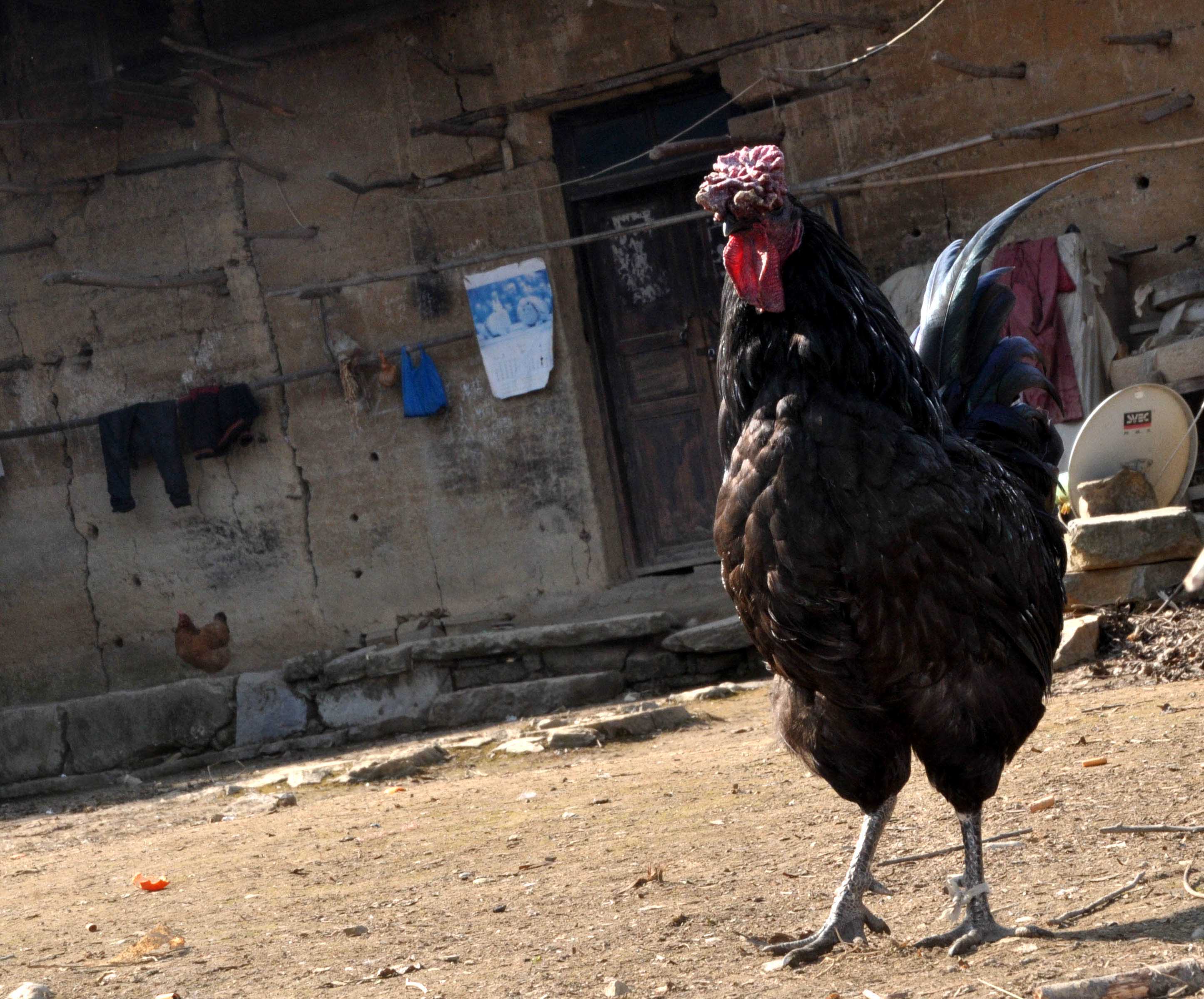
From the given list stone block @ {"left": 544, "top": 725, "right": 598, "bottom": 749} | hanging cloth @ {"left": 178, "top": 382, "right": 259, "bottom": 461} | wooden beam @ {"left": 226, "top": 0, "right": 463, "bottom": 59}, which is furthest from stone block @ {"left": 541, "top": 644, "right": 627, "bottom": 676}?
wooden beam @ {"left": 226, "top": 0, "right": 463, "bottom": 59}

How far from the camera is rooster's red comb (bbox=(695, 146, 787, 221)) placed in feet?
10.6

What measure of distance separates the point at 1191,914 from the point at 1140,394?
5395 mm

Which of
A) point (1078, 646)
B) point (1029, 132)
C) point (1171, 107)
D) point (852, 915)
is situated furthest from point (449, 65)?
point (852, 915)

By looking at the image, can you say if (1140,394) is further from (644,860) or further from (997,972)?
(997,972)

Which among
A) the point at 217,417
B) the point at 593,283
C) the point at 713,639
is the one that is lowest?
the point at 713,639

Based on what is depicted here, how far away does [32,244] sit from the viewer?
1173cm

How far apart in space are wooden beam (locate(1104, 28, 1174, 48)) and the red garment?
146 centimetres

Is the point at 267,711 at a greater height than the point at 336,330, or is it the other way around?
the point at 336,330

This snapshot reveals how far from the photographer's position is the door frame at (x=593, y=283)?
34.8ft

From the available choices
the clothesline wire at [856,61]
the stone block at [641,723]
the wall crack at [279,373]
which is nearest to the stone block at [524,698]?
the stone block at [641,723]

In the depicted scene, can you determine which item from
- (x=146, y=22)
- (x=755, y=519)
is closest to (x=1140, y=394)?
(x=755, y=519)

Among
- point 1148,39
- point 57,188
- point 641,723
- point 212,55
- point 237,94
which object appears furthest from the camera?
point 57,188

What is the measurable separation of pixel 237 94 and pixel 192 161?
136cm

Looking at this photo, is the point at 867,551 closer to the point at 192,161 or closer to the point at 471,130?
→ the point at 471,130
